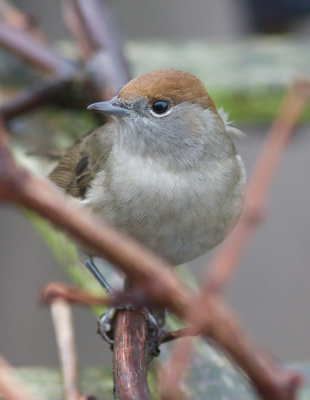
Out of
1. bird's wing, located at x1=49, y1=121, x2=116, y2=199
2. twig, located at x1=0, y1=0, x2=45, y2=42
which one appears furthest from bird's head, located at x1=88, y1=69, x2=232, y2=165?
twig, located at x1=0, y1=0, x2=45, y2=42

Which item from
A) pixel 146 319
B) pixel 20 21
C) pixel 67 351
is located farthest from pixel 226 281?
pixel 20 21

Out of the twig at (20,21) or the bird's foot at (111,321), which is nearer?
the bird's foot at (111,321)

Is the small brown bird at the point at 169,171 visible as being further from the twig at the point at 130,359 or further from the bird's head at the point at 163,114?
the twig at the point at 130,359

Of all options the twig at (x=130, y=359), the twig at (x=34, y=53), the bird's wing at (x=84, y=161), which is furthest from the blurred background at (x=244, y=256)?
the twig at (x=130, y=359)

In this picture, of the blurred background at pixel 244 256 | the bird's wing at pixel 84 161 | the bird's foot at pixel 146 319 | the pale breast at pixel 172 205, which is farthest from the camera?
the blurred background at pixel 244 256

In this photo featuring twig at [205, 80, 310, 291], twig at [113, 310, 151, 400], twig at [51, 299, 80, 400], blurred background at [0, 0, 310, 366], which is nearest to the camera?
twig at [205, 80, 310, 291]

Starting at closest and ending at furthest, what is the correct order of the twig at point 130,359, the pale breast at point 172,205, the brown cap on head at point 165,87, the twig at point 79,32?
the twig at point 130,359 < the pale breast at point 172,205 < the brown cap on head at point 165,87 < the twig at point 79,32

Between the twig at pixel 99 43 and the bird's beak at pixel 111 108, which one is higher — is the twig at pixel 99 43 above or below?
Result: above

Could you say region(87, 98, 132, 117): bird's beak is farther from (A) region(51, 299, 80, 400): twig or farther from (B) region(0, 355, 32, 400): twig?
(B) region(0, 355, 32, 400): twig
